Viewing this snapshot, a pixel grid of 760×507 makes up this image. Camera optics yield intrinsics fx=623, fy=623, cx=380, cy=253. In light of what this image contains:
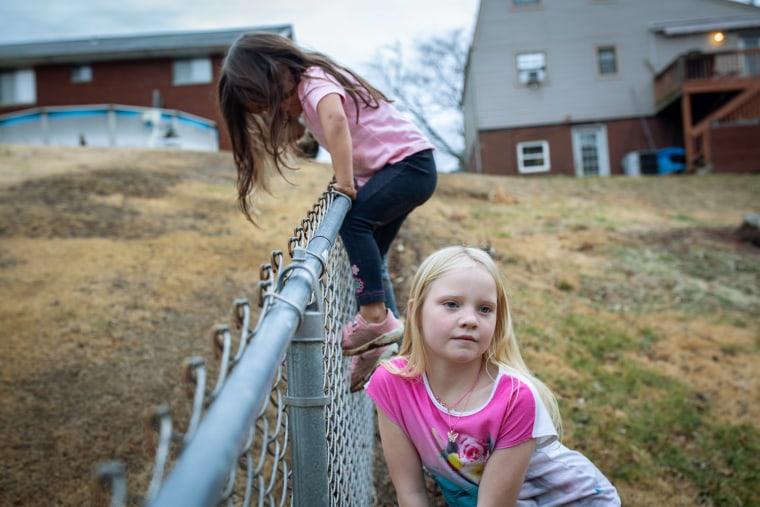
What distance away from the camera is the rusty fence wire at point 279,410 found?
659mm

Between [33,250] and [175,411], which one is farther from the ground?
[33,250]

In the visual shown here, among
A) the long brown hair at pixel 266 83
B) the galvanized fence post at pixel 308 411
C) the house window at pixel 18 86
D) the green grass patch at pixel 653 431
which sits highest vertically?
the house window at pixel 18 86

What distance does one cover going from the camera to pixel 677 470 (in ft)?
12.1

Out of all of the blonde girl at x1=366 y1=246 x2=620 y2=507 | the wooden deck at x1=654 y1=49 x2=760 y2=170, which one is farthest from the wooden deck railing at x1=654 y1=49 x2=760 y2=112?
the blonde girl at x1=366 y1=246 x2=620 y2=507

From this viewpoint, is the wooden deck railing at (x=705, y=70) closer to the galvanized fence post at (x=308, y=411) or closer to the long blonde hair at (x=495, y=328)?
the long blonde hair at (x=495, y=328)

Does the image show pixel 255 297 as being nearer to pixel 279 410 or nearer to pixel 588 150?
pixel 279 410

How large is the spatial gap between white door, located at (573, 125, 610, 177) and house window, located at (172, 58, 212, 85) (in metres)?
13.2

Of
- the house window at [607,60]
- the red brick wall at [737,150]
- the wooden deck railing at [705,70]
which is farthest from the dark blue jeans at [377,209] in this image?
the house window at [607,60]

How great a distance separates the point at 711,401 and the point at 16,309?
17.6ft

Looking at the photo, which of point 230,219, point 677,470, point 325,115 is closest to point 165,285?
point 230,219

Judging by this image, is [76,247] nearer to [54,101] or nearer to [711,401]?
[711,401]

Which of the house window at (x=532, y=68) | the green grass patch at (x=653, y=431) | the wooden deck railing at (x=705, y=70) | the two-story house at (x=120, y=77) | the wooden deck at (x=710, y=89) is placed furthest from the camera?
the two-story house at (x=120, y=77)

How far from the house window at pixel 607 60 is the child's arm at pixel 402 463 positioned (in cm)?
2147

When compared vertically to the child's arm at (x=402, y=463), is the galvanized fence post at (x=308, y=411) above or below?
above
